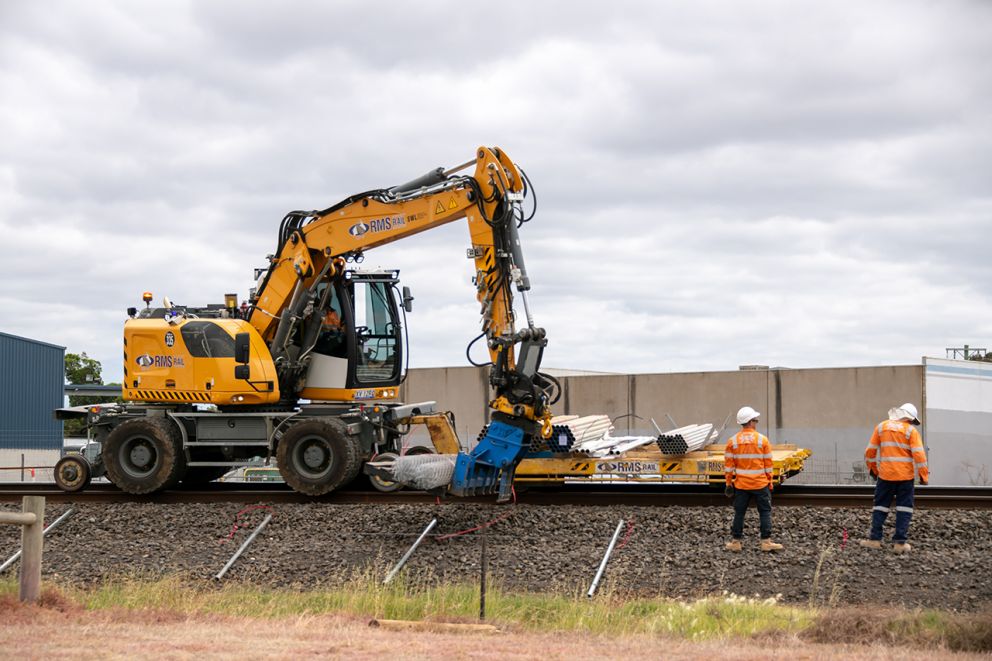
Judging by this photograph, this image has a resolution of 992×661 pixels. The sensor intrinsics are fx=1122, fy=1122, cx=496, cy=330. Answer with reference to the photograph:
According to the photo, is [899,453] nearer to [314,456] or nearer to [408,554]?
[408,554]

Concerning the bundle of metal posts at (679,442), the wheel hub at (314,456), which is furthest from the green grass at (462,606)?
the wheel hub at (314,456)

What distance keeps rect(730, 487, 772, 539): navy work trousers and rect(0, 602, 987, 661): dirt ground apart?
3.38 metres

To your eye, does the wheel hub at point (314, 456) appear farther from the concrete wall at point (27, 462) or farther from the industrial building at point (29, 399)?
the industrial building at point (29, 399)

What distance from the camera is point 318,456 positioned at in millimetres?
15617

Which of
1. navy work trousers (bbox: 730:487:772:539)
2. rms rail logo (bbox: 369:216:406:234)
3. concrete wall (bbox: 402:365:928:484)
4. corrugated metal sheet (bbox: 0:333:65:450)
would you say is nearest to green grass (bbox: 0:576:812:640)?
navy work trousers (bbox: 730:487:772:539)

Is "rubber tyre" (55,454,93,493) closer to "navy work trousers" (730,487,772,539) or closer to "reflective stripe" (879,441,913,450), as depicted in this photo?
"navy work trousers" (730,487,772,539)

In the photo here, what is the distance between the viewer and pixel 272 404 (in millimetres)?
16641

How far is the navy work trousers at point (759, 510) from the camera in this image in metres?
12.2

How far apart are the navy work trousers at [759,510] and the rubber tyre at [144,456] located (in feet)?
27.0

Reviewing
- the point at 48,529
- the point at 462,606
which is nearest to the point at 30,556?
the point at 462,606

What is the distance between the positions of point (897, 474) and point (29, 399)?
38805 mm

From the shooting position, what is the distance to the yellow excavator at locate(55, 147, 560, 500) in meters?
15.3

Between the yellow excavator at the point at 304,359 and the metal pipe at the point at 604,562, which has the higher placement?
the yellow excavator at the point at 304,359

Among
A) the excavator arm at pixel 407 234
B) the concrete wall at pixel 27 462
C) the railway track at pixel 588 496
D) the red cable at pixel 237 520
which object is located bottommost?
the concrete wall at pixel 27 462
